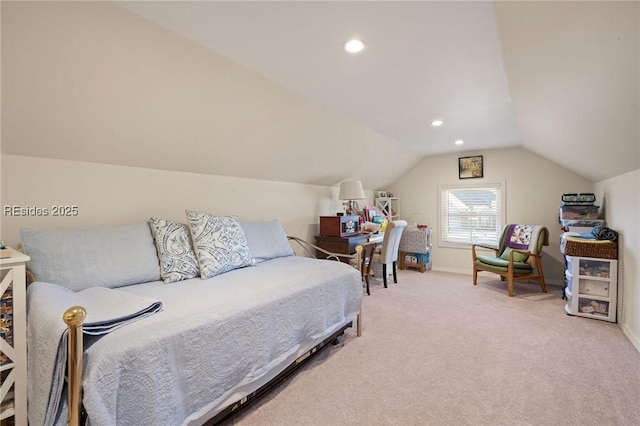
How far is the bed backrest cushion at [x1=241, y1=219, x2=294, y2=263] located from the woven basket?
2.99 metres

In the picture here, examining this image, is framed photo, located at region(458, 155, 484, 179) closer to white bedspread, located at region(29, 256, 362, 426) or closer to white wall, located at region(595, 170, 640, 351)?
white wall, located at region(595, 170, 640, 351)

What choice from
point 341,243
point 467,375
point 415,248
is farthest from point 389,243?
point 467,375

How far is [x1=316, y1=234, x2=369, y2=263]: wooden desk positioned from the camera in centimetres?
381

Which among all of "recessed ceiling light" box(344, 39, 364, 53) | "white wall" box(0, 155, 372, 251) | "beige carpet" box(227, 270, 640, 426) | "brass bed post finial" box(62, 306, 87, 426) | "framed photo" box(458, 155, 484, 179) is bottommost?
"beige carpet" box(227, 270, 640, 426)

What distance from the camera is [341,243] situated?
3.85m

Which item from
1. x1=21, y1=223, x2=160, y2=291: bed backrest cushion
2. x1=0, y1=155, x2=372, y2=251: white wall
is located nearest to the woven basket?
x1=0, y1=155, x2=372, y2=251: white wall

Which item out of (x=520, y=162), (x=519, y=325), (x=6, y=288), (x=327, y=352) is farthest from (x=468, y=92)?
(x=6, y=288)

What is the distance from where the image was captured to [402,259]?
5352 millimetres

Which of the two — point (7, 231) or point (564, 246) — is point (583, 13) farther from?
point (7, 231)

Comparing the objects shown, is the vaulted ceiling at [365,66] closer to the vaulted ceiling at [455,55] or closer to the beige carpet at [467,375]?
the vaulted ceiling at [455,55]

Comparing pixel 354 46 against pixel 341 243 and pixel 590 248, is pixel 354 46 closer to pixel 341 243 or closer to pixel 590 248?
pixel 341 243

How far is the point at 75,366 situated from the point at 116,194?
1647 millimetres

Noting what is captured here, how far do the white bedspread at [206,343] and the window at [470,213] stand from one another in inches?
146

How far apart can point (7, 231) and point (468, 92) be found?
3515 millimetres
